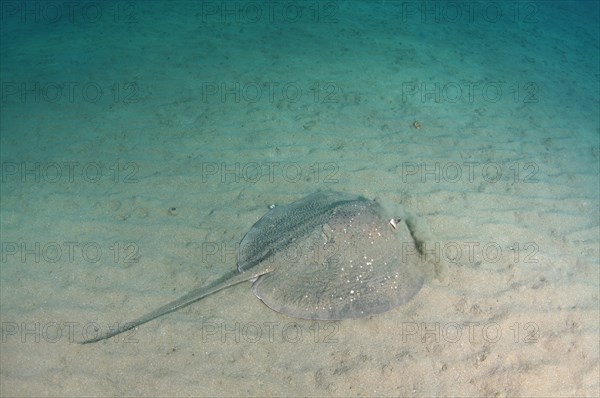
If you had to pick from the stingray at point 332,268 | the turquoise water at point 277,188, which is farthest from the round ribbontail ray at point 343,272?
the turquoise water at point 277,188

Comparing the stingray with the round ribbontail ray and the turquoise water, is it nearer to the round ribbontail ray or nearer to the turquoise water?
the round ribbontail ray

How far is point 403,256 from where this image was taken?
12.6ft

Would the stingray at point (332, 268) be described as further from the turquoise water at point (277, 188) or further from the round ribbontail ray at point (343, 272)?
the turquoise water at point (277, 188)

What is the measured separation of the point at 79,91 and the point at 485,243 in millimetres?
7602

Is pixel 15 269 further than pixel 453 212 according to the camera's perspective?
No

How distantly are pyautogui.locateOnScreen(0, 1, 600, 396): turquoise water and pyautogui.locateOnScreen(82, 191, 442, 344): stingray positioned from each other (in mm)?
278

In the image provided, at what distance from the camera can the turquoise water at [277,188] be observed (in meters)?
3.48

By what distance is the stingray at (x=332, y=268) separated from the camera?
3516 mm

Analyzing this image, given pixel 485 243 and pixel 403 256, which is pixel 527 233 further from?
pixel 403 256

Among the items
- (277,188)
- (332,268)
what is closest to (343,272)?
(332,268)

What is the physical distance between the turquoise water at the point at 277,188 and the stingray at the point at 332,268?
278 millimetres

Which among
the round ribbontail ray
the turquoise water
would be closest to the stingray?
the round ribbontail ray

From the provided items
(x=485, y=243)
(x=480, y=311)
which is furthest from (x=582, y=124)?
(x=480, y=311)

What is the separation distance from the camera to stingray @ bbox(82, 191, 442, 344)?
3516mm
